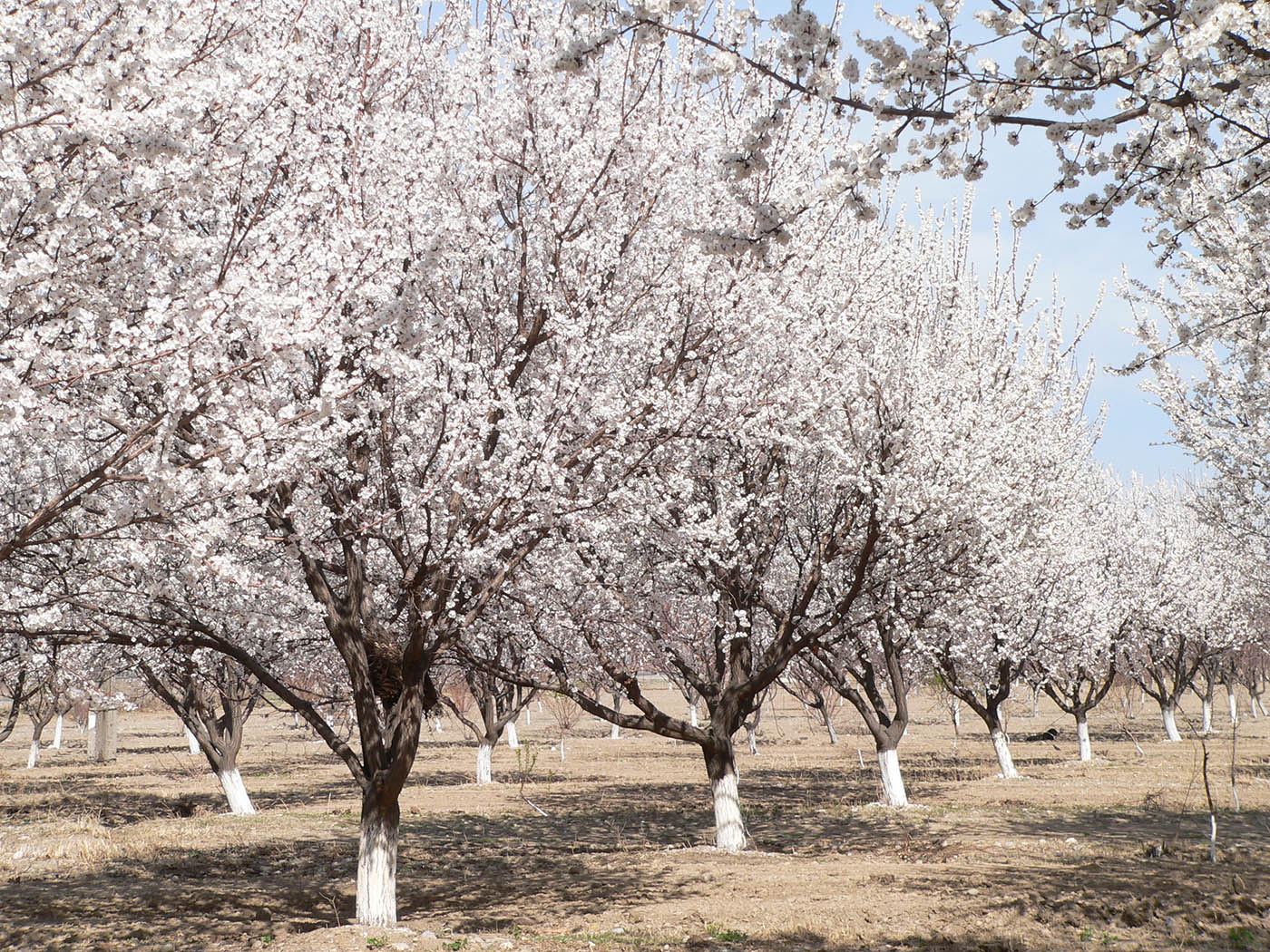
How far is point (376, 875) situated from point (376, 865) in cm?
10

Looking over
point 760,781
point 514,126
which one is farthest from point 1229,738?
point 514,126

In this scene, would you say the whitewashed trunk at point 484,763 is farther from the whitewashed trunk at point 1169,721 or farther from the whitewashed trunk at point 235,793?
the whitewashed trunk at point 1169,721

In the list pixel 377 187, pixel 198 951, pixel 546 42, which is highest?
pixel 546 42

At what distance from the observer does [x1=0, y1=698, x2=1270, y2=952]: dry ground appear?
9883 millimetres

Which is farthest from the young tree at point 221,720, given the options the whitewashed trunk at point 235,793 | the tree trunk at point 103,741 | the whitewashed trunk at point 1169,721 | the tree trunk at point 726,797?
the whitewashed trunk at point 1169,721

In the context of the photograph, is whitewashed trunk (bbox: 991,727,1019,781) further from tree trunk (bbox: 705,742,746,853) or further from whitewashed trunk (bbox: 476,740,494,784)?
whitewashed trunk (bbox: 476,740,494,784)

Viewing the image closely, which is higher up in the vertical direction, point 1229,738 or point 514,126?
point 514,126

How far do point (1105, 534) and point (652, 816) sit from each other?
30.4 m

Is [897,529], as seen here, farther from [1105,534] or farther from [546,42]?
[1105,534]

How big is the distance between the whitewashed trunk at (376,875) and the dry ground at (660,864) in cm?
48

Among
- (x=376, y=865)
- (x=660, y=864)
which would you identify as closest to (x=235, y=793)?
(x=660, y=864)

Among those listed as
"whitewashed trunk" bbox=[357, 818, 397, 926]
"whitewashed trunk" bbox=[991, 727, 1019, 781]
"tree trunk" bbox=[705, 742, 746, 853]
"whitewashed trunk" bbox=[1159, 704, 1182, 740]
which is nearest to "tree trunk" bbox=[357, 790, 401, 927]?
"whitewashed trunk" bbox=[357, 818, 397, 926]

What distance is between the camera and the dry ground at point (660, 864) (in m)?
9.88

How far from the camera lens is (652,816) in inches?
878
